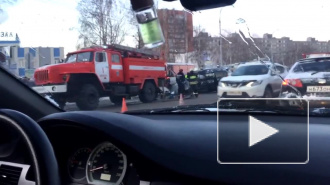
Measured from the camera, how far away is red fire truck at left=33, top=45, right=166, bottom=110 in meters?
3.11

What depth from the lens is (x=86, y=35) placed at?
262 cm

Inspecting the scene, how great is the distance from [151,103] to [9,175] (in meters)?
1.66

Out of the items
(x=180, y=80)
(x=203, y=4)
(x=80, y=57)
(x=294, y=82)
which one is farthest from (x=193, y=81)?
(x=80, y=57)

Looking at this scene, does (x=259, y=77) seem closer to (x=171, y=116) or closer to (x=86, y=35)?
(x=171, y=116)

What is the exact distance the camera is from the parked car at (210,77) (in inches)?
103

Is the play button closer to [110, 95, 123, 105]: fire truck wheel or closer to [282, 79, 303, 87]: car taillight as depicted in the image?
[282, 79, 303, 87]: car taillight

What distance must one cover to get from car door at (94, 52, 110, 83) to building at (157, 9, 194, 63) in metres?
1.31

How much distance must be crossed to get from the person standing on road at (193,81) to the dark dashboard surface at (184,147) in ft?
1.86

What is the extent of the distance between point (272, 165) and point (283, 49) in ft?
3.42

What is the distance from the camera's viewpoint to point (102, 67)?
148 inches

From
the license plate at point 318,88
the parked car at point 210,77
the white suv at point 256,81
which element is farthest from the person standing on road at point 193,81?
the license plate at point 318,88

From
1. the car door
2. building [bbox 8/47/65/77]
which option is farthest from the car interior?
the car door

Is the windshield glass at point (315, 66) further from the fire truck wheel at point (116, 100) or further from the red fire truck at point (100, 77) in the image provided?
the fire truck wheel at point (116, 100)

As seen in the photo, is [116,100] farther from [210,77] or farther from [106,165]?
[106,165]
